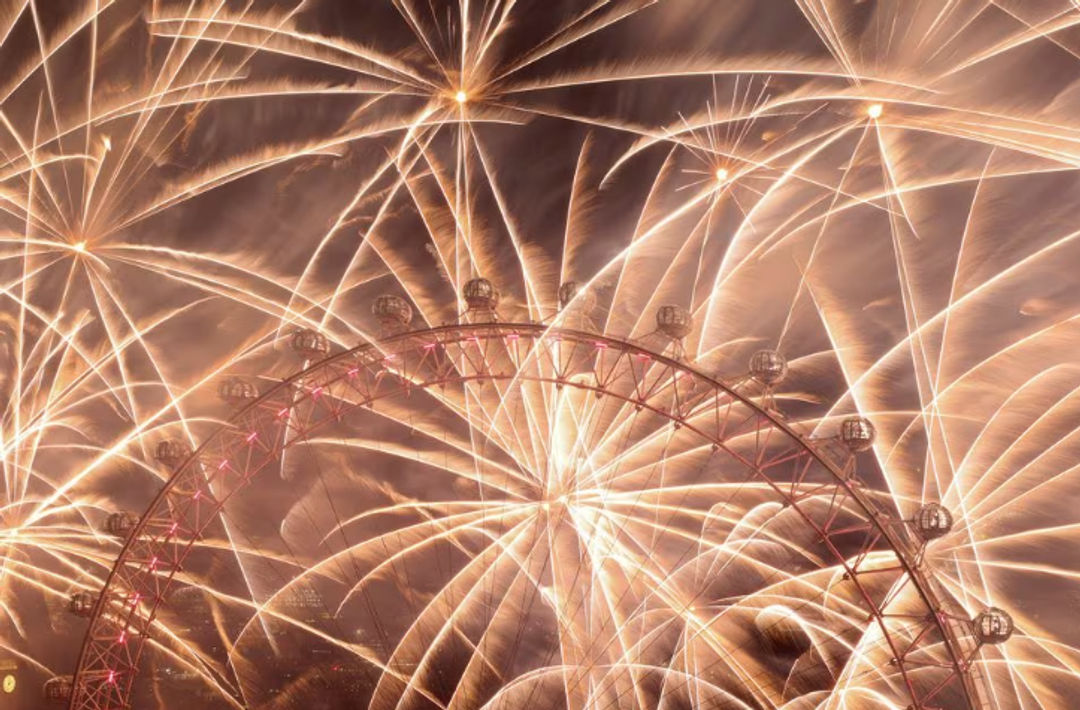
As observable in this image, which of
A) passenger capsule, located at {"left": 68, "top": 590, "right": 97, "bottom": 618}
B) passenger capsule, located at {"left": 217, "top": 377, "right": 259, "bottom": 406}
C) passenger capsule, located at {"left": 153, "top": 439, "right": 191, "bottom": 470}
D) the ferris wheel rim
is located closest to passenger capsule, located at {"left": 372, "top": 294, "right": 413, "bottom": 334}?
the ferris wheel rim

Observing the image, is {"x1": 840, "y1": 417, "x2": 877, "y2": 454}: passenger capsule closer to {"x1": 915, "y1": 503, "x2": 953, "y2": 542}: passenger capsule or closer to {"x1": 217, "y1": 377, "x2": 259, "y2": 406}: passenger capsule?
{"x1": 915, "y1": 503, "x2": 953, "y2": 542}: passenger capsule

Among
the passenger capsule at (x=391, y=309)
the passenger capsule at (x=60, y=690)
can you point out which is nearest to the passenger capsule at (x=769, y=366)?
the passenger capsule at (x=391, y=309)

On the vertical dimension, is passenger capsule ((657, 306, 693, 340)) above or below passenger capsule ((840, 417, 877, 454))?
above

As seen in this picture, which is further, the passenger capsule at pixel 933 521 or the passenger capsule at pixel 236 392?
the passenger capsule at pixel 236 392

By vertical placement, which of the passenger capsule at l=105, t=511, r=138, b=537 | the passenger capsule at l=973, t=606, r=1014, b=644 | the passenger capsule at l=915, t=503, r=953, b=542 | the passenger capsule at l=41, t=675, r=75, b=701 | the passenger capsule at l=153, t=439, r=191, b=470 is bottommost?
the passenger capsule at l=41, t=675, r=75, b=701

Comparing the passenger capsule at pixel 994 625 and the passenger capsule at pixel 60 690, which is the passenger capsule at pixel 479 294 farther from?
the passenger capsule at pixel 60 690

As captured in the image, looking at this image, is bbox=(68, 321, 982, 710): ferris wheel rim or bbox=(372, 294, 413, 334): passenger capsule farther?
bbox=(372, 294, 413, 334): passenger capsule

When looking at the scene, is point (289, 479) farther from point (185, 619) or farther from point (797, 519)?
point (797, 519)

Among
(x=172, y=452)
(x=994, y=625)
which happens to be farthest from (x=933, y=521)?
(x=172, y=452)

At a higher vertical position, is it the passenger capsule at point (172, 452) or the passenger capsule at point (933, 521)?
the passenger capsule at point (172, 452)
